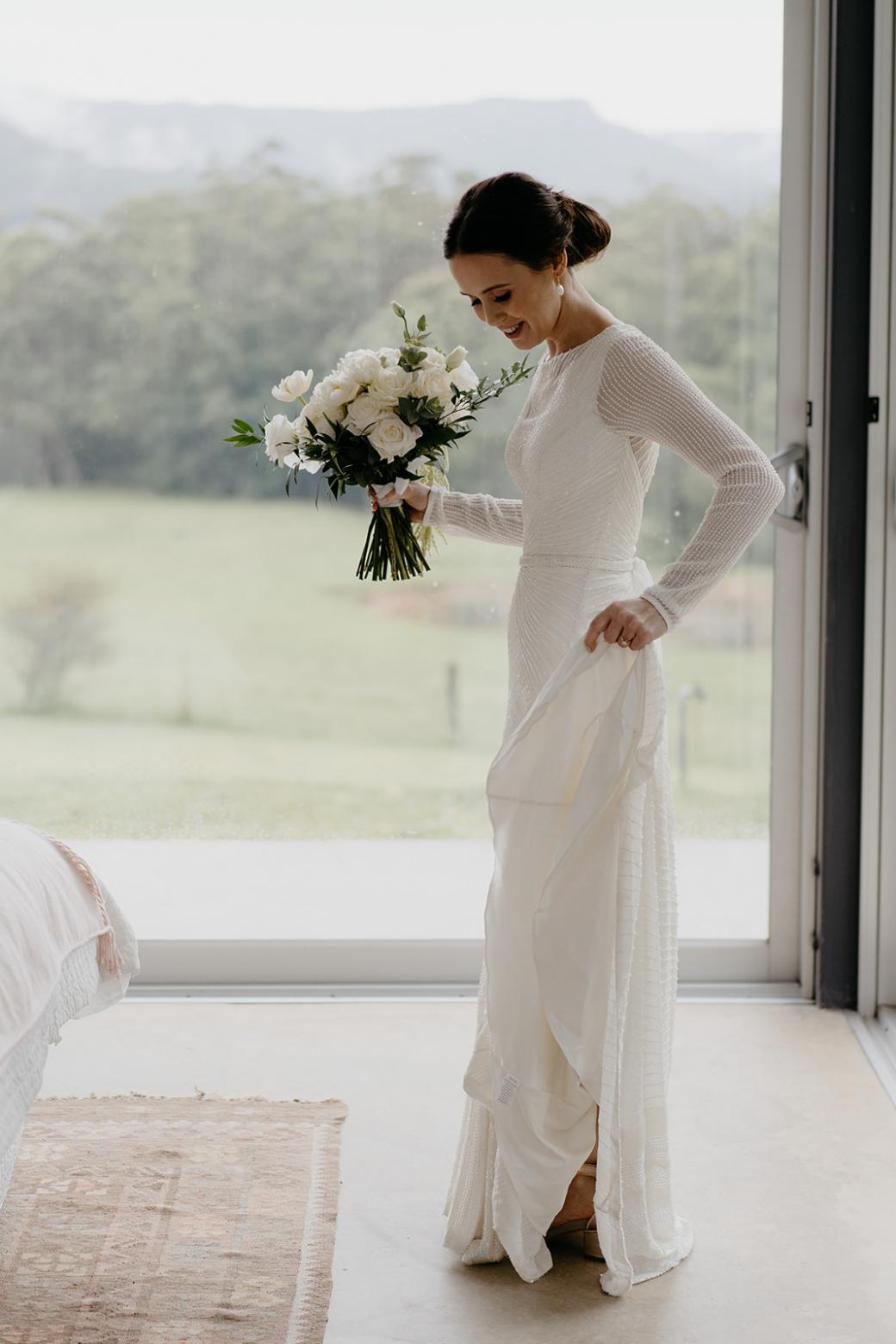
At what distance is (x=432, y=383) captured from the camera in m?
2.08

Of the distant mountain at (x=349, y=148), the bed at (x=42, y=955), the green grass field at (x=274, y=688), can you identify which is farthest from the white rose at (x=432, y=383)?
the distant mountain at (x=349, y=148)

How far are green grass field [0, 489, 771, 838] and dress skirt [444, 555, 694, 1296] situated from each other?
133 centimetres

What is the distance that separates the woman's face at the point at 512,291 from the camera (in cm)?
Result: 203

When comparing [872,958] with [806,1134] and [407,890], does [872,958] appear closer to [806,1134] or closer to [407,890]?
[806,1134]

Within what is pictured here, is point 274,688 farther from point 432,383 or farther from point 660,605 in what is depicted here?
point 660,605

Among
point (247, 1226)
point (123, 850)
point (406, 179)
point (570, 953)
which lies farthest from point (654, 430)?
point (123, 850)

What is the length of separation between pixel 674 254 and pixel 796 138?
0.38m

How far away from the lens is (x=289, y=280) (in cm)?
338

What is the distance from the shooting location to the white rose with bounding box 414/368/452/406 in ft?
6.82

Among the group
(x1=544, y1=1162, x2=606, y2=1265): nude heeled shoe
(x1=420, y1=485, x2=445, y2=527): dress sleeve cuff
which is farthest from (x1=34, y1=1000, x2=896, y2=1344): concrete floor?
(x1=420, y1=485, x2=445, y2=527): dress sleeve cuff

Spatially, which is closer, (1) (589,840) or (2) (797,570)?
(1) (589,840)

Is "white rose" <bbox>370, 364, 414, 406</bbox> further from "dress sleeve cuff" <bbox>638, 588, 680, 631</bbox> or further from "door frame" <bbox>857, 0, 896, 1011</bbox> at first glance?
"door frame" <bbox>857, 0, 896, 1011</bbox>

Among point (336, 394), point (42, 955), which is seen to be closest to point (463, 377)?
point (336, 394)

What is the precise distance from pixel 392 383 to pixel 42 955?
98 centimetres
